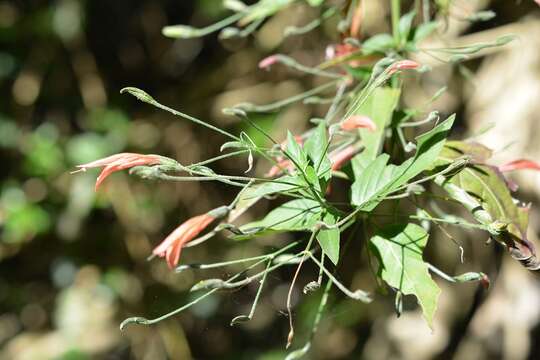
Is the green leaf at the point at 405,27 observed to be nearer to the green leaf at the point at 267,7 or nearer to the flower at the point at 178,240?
the green leaf at the point at 267,7

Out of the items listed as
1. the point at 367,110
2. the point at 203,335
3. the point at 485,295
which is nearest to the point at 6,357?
the point at 203,335

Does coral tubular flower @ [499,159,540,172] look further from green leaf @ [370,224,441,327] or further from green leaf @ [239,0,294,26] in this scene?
green leaf @ [239,0,294,26]

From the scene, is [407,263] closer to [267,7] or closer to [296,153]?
[296,153]

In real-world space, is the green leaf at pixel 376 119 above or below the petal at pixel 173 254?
above

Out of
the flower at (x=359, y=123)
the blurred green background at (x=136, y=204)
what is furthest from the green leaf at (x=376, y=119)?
the blurred green background at (x=136, y=204)

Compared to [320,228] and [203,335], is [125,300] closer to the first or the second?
[203,335]

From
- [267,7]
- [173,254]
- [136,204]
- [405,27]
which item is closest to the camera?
[173,254]

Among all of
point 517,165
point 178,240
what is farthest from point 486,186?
point 178,240
